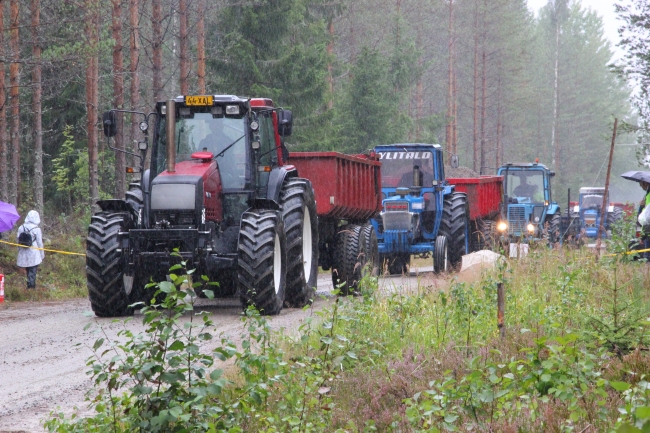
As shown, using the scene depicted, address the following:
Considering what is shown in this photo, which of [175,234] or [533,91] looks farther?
[533,91]

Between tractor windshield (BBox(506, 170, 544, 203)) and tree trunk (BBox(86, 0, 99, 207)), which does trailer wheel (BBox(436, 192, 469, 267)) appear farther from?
tree trunk (BBox(86, 0, 99, 207))

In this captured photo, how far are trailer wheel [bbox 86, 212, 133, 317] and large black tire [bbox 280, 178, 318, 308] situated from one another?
2.21 m

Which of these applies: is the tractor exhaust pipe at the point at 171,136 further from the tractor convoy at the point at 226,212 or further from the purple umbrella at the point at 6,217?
Answer: the purple umbrella at the point at 6,217

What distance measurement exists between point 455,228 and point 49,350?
37.8ft

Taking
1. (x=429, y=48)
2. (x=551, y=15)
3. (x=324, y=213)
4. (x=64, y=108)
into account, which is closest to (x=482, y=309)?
(x=324, y=213)

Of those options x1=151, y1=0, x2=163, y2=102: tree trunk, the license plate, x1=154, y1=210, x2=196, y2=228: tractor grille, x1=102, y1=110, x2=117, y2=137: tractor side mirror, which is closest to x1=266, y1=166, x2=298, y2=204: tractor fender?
x1=154, y1=210, x2=196, y2=228: tractor grille

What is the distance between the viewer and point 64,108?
30.9 metres

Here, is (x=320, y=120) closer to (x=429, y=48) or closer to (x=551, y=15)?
(x=429, y=48)

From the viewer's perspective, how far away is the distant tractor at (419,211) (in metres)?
19.2

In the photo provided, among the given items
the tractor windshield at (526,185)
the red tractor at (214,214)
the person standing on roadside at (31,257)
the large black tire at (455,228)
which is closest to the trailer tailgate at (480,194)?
the large black tire at (455,228)

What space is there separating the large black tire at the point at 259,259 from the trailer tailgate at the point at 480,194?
1033cm

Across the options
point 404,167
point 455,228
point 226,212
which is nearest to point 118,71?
point 404,167

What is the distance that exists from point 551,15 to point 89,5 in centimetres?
7552

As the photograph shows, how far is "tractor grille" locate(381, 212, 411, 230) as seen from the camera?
1911 centimetres
